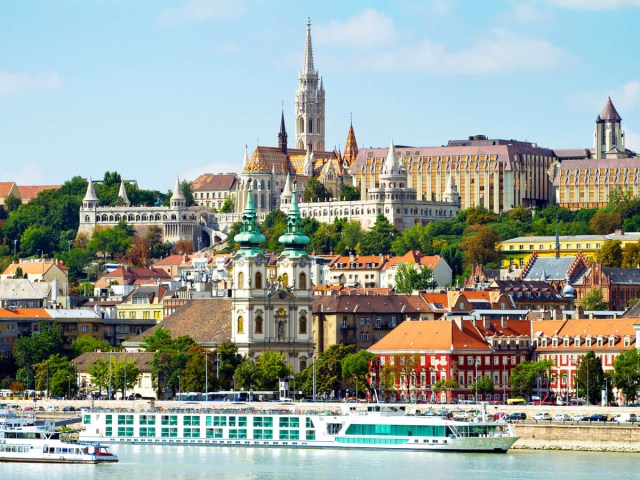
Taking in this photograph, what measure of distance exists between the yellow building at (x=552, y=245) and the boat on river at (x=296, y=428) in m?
76.3

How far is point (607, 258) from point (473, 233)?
20926mm

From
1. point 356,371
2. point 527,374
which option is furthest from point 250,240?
point 527,374

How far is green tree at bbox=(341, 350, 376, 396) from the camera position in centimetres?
10725

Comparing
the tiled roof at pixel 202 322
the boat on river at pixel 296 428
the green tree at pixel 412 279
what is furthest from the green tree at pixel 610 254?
the boat on river at pixel 296 428

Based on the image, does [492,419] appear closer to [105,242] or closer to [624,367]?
[624,367]

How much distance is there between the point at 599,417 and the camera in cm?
8944

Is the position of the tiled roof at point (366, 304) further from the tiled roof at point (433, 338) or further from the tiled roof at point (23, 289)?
the tiled roof at point (23, 289)

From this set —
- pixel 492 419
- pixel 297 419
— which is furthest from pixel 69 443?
Result: pixel 492 419

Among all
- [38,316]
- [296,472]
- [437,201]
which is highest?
[437,201]

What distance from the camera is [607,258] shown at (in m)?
161

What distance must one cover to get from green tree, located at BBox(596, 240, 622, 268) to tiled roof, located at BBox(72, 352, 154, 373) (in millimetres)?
52502

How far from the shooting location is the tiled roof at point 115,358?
112500mm

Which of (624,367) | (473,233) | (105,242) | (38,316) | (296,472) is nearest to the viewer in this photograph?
(296,472)

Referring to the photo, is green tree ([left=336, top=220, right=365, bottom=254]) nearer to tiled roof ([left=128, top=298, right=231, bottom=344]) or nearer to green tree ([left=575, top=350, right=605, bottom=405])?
tiled roof ([left=128, top=298, right=231, bottom=344])
